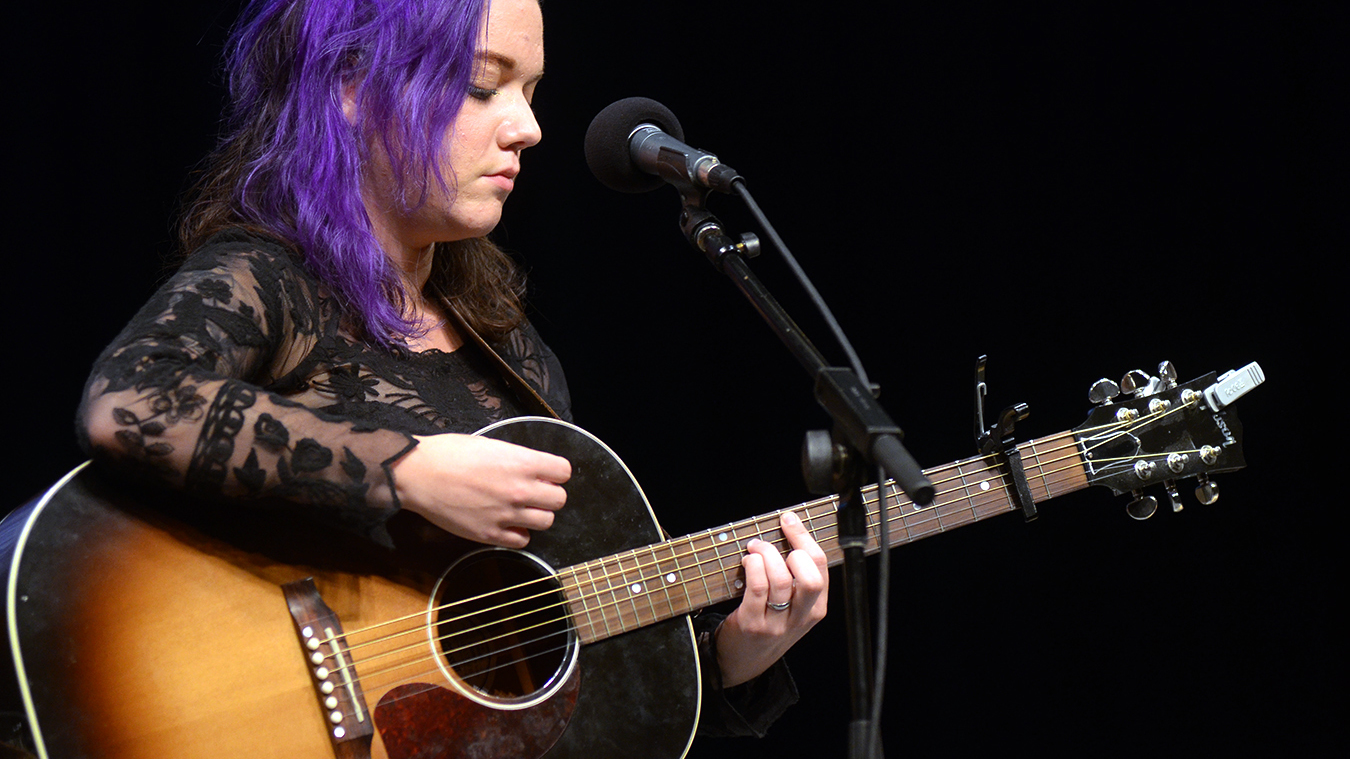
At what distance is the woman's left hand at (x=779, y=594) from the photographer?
1.54 m

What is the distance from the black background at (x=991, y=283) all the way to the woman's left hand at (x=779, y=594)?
121 cm

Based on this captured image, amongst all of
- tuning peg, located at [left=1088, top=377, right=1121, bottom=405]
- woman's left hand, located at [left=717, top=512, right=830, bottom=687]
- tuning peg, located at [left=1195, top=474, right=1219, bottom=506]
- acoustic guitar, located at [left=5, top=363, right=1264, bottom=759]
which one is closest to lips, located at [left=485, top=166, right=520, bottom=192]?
acoustic guitar, located at [left=5, top=363, right=1264, bottom=759]

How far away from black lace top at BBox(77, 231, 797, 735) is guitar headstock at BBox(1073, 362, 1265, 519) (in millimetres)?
1091

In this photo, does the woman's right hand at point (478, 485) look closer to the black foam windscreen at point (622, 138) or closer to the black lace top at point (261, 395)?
the black lace top at point (261, 395)

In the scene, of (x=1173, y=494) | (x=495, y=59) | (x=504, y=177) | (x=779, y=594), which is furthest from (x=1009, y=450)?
(x=495, y=59)

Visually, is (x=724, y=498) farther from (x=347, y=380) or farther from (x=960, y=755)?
(x=347, y=380)

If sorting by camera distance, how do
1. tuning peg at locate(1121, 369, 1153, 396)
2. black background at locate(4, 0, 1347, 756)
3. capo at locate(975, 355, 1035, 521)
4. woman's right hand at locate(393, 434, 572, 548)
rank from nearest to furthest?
woman's right hand at locate(393, 434, 572, 548)
capo at locate(975, 355, 1035, 521)
tuning peg at locate(1121, 369, 1153, 396)
black background at locate(4, 0, 1347, 756)

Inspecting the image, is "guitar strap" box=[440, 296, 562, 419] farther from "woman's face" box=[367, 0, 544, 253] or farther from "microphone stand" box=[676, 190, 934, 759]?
"microphone stand" box=[676, 190, 934, 759]

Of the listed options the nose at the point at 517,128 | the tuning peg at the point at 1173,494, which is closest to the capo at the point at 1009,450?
the tuning peg at the point at 1173,494

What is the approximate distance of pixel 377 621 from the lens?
132 cm

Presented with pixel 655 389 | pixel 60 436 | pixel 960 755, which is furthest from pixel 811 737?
pixel 60 436

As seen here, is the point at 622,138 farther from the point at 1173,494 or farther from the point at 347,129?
the point at 1173,494

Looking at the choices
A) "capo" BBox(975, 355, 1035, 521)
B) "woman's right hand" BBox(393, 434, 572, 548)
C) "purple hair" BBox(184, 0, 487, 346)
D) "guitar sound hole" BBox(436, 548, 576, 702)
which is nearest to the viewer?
"woman's right hand" BBox(393, 434, 572, 548)

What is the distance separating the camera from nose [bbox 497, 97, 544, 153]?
1.58 metres
